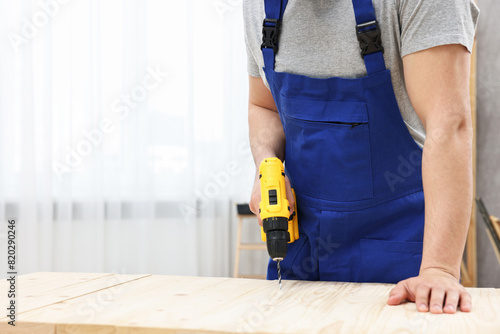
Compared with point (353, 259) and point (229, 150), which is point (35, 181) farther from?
point (353, 259)

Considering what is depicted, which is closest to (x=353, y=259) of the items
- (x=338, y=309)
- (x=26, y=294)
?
(x=338, y=309)

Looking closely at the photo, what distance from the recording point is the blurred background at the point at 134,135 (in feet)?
10.4

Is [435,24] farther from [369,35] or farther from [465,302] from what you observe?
[465,302]

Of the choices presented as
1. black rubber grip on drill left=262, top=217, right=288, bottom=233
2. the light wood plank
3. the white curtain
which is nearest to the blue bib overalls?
black rubber grip on drill left=262, top=217, right=288, bottom=233

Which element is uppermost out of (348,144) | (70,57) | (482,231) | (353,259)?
(70,57)

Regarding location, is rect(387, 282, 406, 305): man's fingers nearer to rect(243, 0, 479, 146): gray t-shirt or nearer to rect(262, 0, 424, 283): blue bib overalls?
rect(262, 0, 424, 283): blue bib overalls

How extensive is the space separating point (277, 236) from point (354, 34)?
1.55ft

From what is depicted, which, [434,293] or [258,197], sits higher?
[258,197]

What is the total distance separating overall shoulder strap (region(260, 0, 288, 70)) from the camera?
46.2 inches

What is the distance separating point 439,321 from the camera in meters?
0.71

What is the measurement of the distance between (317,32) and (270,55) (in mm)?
125

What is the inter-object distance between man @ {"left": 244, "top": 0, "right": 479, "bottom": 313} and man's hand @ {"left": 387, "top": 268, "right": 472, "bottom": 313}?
101 mm

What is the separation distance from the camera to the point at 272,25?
1.17m

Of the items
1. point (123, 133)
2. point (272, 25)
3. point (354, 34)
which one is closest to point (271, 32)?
point (272, 25)
